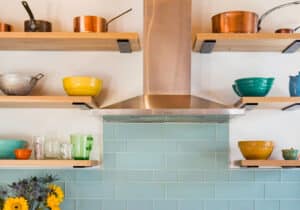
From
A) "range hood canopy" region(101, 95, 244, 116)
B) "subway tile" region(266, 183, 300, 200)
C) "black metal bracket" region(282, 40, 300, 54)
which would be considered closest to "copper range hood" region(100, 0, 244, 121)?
"range hood canopy" region(101, 95, 244, 116)

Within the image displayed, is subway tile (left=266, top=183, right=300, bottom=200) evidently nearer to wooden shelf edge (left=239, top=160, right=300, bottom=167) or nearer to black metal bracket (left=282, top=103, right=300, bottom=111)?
wooden shelf edge (left=239, top=160, right=300, bottom=167)

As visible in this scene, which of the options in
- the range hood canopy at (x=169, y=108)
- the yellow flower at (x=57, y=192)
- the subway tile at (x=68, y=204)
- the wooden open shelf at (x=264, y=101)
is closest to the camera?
the range hood canopy at (x=169, y=108)

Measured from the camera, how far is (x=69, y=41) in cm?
260

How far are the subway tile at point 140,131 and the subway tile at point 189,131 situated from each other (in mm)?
48

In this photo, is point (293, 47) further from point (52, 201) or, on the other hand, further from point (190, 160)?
point (52, 201)

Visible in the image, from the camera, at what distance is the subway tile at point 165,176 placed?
2.78 m

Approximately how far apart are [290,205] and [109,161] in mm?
1111

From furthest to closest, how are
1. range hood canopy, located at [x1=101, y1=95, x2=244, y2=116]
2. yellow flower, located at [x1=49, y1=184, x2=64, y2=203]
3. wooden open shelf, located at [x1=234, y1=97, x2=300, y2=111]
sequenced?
yellow flower, located at [x1=49, y1=184, x2=64, y2=203]
wooden open shelf, located at [x1=234, y1=97, x2=300, y2=111]
range hood canopy, located at [x1=101, y1=95, x2=244, y2=116]

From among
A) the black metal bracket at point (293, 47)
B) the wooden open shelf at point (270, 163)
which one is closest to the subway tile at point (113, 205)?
the wooden open shelf at point (270, 163)

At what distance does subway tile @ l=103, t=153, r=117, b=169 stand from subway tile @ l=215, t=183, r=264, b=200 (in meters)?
0.63

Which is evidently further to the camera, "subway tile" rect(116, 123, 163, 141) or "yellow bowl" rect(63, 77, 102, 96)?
"subway tile" rect(116, 123, 163, 141)

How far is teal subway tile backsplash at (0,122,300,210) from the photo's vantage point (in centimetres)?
278

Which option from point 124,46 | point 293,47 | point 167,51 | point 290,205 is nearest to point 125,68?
point 124,46

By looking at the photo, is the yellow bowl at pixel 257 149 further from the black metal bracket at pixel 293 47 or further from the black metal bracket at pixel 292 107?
the black metal bracket at pixel 293 47
